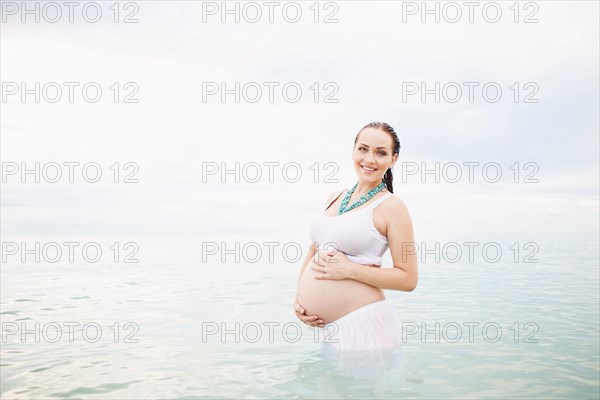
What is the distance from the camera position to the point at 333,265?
145 inches

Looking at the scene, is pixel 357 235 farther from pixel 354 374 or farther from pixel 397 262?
pixel 354 374

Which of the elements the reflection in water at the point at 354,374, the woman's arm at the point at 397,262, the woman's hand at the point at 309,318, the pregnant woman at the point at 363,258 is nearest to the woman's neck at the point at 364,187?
the pregnant woman at the point at 363,258

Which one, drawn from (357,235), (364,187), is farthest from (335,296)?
(364,187)

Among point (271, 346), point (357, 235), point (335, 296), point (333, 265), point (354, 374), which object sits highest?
point (357, 235)

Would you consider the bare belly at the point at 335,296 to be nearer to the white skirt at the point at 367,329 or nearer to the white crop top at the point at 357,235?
the white skirt at the point at 367,329

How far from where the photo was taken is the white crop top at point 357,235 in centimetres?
362

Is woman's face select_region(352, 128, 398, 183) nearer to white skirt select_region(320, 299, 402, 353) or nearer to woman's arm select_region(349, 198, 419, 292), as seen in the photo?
woman's arm select_region(349, 198, 419, 292)

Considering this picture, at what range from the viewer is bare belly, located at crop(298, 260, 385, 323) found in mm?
3729

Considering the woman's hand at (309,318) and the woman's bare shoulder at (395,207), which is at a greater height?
the woman's bare shoulder at (395,207)

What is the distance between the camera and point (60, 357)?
507 cm

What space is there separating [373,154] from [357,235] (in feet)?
2.22

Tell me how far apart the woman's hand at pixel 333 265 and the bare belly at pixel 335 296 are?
0.07 metres

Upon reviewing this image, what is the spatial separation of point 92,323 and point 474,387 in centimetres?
538

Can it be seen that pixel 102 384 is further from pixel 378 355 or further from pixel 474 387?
pixel 474 387
